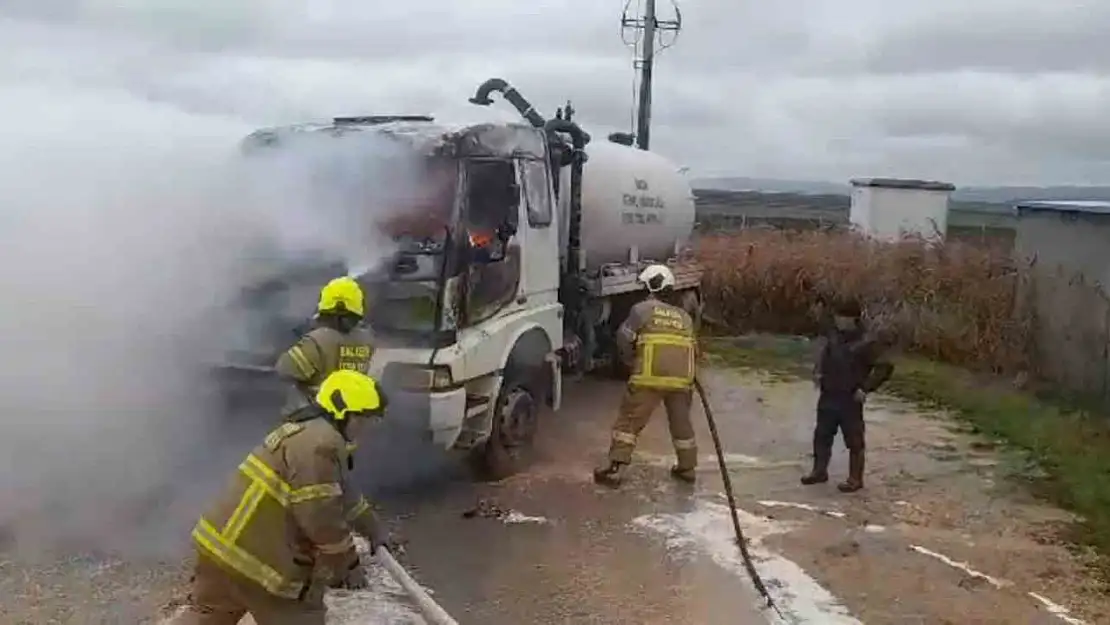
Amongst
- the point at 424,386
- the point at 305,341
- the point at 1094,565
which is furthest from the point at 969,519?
the point at 305,341

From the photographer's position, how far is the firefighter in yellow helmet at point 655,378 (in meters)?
8.73

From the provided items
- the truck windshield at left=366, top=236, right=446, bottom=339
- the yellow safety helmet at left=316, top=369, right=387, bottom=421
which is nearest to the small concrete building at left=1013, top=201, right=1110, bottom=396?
the truck windshield at left=366, top=236, right=446, bottom=339

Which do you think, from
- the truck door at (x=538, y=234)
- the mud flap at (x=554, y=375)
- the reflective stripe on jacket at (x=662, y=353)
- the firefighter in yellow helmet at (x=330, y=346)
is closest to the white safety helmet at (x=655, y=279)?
the reflective stripe on jacket at (x=662, y=353)

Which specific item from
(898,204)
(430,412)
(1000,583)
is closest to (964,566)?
(1000,583)

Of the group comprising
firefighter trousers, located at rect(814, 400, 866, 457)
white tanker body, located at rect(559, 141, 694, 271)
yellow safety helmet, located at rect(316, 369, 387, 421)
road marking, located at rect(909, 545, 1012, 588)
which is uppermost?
white tanker body, located at rect(559, 141, 694, 271)

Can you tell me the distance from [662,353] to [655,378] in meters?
0.18

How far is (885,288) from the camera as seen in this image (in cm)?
1677

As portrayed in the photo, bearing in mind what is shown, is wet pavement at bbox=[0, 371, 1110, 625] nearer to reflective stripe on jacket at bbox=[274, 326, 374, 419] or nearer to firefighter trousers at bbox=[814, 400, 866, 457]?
firefighter trousers at bbox=[814, 400, 866, 457]

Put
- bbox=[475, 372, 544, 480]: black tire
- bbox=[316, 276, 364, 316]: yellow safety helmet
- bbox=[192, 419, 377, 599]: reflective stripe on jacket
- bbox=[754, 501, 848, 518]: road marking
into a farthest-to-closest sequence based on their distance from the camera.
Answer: bbox=[475, 372, 544, 480]: black tire
bbox=[754, 501, 848, 518]: road marking
bbox=[316, 276, 364, 316]: yellow safety helmet
bbox=[192, 419, 377, 599]: reflective stripe on jacket

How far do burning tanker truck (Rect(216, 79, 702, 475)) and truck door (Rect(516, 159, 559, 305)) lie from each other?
2 cm

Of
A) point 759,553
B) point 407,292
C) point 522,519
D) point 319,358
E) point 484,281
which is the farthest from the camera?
point 484,281

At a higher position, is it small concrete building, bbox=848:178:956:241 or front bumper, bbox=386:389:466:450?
small concrete building, bbox=848:178:956:241

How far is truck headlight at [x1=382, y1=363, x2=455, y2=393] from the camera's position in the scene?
7.54 meters

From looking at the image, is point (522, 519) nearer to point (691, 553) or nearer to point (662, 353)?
point (691, 553)
